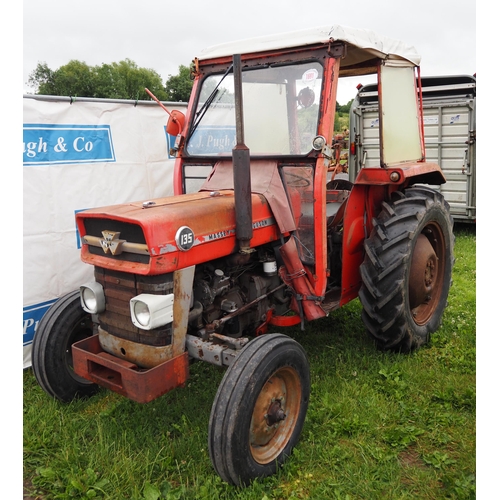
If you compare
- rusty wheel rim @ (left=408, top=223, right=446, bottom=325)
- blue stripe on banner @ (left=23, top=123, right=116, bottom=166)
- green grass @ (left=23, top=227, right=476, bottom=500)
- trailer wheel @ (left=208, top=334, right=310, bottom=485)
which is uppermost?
blue stripe on banner @ (left=23, top=123, right=116, bottom=166)

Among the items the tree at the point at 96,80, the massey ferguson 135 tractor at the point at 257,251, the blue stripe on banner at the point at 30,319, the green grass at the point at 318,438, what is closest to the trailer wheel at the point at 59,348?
the massey ferguson 135 tractor at the point at 257,251

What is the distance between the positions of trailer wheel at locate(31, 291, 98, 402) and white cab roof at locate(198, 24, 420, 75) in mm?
2099

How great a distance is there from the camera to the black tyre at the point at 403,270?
366 centimetres

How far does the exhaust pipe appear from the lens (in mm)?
2586

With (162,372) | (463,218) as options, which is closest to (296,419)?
(162,372)

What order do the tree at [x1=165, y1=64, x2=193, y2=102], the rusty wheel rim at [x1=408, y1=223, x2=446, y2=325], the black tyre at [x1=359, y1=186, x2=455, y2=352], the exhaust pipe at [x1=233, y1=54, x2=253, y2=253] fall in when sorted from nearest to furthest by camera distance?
the exhaust pipe at [x1=233, y1=54, x2=253, y2=253] → the black tyre at [x1=359, y1=186, x2=455, y2=352] → the rusty wheel rim at [x1=408, y1=223, x2=446, y2=325] → the tree at [x1=165, y1=64, x2=193, y2=102]

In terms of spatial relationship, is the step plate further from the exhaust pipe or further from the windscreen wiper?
the windscreen wiper

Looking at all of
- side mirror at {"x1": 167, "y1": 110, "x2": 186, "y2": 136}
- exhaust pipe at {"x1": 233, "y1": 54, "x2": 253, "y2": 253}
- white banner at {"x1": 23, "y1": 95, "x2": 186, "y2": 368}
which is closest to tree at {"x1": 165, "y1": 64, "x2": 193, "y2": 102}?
white banner at {"x1": 23, "y1": 95, "x2": 186, "y2": 368}

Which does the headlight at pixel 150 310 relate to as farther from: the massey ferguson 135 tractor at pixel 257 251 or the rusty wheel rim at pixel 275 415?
the rusty wheel rim at pixel 275 415

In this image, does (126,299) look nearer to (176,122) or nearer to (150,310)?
(150,310)

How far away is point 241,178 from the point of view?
269 centimetres

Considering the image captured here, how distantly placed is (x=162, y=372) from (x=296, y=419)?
2.83 feet

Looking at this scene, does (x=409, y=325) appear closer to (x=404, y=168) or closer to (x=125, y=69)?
(x=404, y=168)

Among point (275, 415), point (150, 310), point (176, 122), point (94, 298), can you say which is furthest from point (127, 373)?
point (176, 122)
